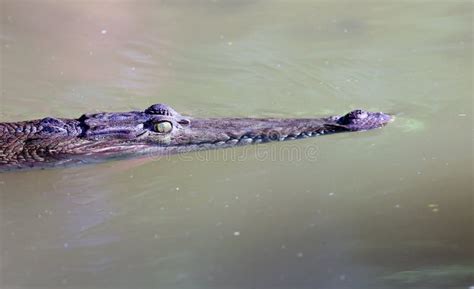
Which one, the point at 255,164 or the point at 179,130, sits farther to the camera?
the point at 179,130

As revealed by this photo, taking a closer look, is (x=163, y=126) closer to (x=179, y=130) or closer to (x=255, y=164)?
(x=179, y=130)

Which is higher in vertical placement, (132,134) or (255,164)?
(132,134)

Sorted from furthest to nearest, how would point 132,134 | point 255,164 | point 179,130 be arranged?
1. point 179,130
2. point 132,134
3. point 255,164

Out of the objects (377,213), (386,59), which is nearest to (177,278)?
(377,213)

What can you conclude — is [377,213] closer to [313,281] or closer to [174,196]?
[313,281]

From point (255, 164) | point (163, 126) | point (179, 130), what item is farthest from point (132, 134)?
point (255, 164)

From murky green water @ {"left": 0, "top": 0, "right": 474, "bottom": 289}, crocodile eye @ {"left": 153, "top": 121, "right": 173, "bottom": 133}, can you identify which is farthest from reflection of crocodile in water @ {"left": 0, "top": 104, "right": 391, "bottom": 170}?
murky green water @ {"left": 0, "top": 0, "right": 474, "bottom": 289}

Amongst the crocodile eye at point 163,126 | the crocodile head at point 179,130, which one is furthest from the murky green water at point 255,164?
the crocodile eye at point 163,126

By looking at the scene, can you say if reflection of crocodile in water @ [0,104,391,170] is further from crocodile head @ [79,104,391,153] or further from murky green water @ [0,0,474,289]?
murky green water @ [0,0,474,289]
